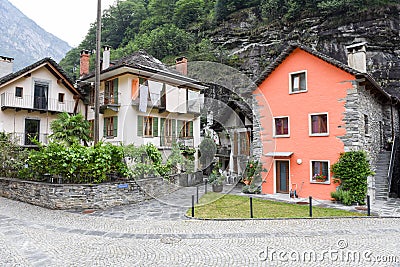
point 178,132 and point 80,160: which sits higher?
point 178,132

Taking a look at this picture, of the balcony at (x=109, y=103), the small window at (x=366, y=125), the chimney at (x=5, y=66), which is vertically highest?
the chimney at (x=5, y=66)

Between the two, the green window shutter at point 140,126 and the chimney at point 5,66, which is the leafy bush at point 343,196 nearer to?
the green window shutter at point 140,126

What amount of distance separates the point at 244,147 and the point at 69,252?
47.9ft

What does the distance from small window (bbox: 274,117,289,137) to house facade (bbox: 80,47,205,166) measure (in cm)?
674

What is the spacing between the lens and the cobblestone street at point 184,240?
5.94 metres

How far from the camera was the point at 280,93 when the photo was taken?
15008 mm

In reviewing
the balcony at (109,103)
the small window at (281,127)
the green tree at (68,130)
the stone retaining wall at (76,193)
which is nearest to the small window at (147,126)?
the balcony at (109,103)

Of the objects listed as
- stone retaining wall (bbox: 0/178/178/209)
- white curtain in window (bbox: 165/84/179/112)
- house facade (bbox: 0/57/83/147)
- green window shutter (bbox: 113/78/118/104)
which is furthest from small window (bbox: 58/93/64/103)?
stone retaining wall (bbox: 0/178/178/209)

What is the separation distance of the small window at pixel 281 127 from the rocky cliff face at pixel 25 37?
121m

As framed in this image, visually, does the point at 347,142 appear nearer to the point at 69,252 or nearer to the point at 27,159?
the point at 69,252

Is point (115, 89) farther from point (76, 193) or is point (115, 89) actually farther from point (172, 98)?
point (76, 193)

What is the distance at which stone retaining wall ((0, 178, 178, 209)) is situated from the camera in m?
10.5

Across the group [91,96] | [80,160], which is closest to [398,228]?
[80,160]

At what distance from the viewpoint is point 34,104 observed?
61.8 ft
